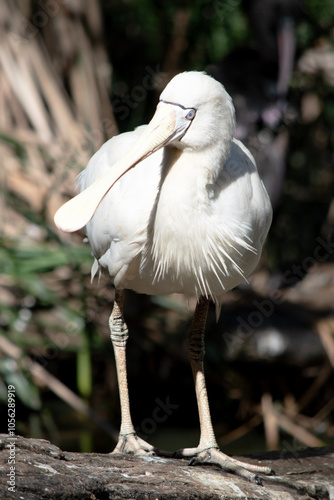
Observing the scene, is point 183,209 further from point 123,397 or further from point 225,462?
point 225,462

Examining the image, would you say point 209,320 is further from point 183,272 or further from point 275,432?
point 183,272

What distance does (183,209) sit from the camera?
2838mm

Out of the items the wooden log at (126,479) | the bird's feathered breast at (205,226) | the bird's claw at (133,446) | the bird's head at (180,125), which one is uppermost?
the bird's head at (180,125)

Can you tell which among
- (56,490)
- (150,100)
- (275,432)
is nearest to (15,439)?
(56,490)

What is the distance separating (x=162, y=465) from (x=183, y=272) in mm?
777

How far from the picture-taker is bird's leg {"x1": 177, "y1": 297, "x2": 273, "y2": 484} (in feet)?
9.92

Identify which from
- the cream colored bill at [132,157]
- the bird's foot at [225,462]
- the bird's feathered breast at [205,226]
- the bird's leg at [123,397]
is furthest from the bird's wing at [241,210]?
the bird's foot at [225,462]

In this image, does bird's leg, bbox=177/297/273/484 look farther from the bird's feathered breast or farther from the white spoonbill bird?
the bird's feathered breast

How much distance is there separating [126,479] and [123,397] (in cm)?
71

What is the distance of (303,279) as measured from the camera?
251 inches

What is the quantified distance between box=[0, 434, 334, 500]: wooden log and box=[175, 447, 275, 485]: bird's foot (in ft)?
0.13

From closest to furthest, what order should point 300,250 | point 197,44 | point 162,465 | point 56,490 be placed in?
point 56,490
point 162,465
point 300,250
point 197,44

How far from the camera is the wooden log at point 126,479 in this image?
237cm

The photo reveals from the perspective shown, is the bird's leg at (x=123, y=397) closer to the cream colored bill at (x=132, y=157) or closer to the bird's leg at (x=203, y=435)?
the bird's leg at (x=203, y=435)
